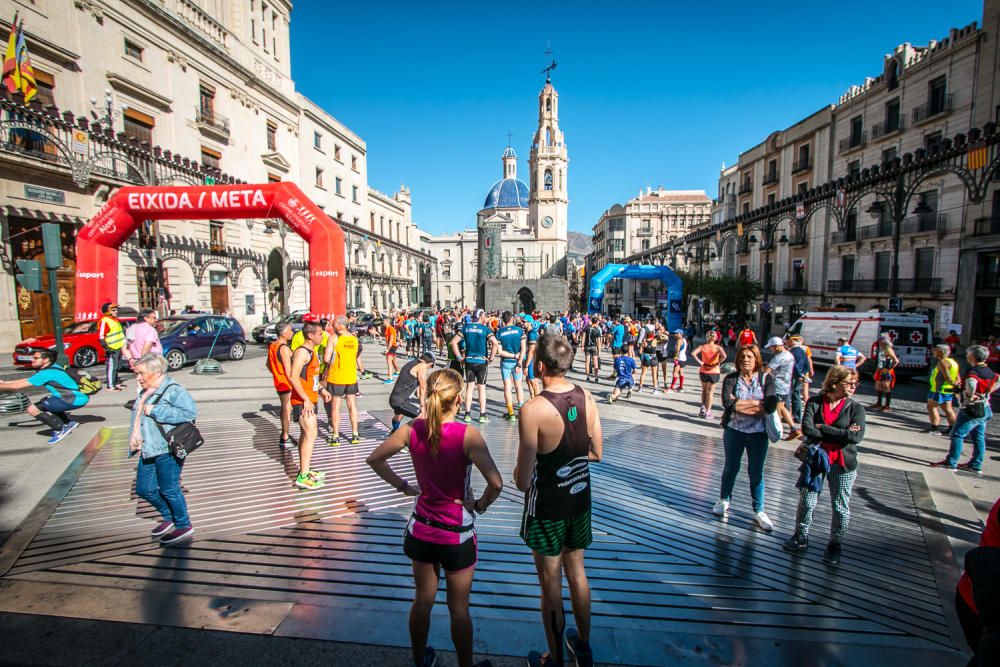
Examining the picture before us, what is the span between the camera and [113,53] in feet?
60.7

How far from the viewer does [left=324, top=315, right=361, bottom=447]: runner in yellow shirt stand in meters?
6.39

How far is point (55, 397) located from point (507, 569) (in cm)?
706

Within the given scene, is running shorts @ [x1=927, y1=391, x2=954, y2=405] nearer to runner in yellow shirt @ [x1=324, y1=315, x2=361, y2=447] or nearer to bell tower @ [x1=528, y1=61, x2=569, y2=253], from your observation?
runner in yellow shirt @ [x1=324, y1=315, x2=361, y2=447]

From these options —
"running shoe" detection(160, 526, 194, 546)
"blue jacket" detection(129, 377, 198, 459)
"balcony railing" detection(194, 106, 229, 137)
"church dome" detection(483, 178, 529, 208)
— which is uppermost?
"church dome" detection(483, 178, 529, 208)

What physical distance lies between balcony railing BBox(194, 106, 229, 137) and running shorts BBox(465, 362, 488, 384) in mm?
22614

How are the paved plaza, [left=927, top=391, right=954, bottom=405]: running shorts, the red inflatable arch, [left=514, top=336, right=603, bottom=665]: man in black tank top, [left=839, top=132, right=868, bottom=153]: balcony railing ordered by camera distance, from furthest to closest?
[left=839, top=132, right=868, bottom=153]: balcony railing < the red inflatable arch < [left=927, top=391, right=954, bottom=405]: running shorts < the paved plaza < [left=514, top=336, right=603, bottom=665]: man in black tank top


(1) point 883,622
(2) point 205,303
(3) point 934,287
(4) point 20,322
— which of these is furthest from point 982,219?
(4) point 20,322

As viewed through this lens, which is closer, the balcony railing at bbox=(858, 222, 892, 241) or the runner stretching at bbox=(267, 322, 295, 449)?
the runner stretching at bbox=(267, 322, 295, 449)

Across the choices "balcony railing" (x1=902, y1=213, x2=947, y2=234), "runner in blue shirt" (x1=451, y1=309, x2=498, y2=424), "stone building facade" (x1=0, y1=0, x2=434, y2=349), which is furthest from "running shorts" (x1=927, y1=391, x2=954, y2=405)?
"stone building facade" (x1=0, y1=0, x2=434, y2=349)

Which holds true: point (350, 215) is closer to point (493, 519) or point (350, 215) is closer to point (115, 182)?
point (115, 182)

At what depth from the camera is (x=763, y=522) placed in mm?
4332

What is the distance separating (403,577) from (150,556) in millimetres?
2049

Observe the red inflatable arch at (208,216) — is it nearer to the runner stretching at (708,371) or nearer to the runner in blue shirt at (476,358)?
the runner in blue shirt at (476,358)

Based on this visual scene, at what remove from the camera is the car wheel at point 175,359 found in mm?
12562
